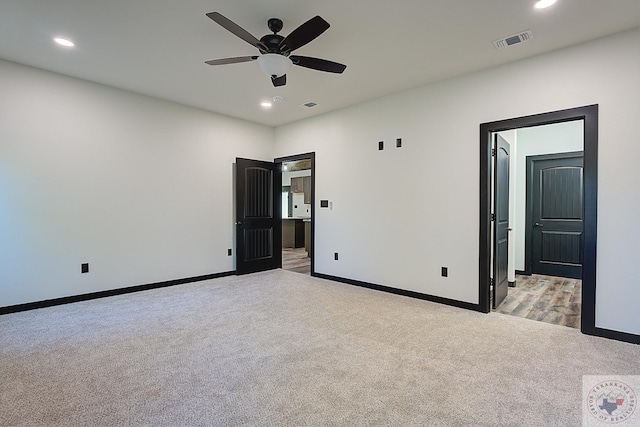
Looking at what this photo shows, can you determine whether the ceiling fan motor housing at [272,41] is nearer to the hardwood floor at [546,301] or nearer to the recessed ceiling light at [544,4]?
the recessed ceiling light at [544,4]

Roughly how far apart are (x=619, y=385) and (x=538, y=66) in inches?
113

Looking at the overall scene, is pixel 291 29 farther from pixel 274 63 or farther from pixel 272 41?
pixel 274 63

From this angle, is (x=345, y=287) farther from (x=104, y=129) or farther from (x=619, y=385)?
(x=104, y=129)

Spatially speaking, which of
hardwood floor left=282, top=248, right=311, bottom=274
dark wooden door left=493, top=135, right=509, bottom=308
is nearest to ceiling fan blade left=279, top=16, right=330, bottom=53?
dark wooden door left=493, top=135, right=509, bottom=308

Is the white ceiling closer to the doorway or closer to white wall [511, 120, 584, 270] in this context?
the doorway

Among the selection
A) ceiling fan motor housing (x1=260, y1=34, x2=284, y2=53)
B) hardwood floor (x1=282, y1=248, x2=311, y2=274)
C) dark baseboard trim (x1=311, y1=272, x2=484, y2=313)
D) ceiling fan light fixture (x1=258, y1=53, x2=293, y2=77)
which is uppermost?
ceiling fan motor housing (x1=260, y1=34, x2=284, y2=53)

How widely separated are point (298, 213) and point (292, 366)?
29.2ft

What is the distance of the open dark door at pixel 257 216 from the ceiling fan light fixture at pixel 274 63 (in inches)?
114

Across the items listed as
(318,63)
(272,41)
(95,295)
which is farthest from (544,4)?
(95,295)

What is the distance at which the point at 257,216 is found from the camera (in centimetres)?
580

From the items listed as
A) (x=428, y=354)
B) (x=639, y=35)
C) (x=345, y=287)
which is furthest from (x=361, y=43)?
(x=345, y=287)

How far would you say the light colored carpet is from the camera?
1806 mm

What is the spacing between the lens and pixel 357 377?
218 centimetres

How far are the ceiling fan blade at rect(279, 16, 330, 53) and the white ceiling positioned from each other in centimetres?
26
